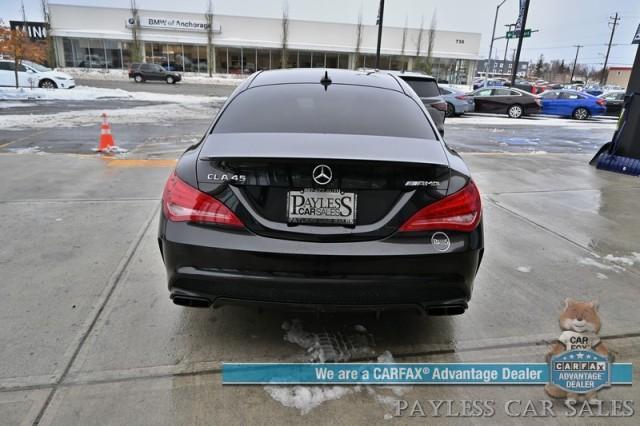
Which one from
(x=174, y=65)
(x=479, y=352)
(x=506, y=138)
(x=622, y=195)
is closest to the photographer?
(x=479, y=352)

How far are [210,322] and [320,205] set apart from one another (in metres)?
1.33

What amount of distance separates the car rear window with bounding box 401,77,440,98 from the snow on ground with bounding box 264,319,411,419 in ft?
31.0

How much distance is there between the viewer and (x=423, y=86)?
38.2 feet

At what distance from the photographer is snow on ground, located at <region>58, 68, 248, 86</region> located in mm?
45031

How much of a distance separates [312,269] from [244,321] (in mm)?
1020

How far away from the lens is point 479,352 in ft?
9.50

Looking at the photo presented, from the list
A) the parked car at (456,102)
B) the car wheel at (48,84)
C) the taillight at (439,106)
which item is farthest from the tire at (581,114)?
the car wheel at (48,84)

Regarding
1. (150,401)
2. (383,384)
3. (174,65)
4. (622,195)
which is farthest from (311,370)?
(174,65)

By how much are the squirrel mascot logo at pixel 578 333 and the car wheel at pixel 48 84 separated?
2906cm

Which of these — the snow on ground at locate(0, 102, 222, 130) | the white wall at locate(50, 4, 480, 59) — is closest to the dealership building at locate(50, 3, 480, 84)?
the white wall at locate(50, 4, 480, 59)

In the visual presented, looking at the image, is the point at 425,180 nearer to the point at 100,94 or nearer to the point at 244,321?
the point at 244,321

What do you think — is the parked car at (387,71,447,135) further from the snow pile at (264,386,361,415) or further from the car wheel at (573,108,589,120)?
the car wheel at (573,108,589,120)

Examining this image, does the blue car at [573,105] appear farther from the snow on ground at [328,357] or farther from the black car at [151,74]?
the black car at [151,74]

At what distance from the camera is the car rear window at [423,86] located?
452 inches
